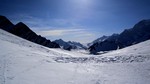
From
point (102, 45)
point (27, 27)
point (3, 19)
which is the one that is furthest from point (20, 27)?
point (102, 45)

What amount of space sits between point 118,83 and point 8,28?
111286mm

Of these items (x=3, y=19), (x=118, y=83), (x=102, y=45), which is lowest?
(x=118, y=83)

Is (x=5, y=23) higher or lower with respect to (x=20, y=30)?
higher

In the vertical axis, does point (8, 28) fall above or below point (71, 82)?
above

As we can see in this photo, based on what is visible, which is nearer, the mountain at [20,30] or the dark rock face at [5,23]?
the mountain at [20,30]


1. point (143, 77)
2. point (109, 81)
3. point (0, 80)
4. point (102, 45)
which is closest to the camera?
point (0, 80)


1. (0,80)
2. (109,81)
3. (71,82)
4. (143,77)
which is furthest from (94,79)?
(0,80)

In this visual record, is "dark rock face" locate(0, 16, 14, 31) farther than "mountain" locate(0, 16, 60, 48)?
Yes

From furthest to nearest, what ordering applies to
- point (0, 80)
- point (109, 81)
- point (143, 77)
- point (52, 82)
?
point (143, 77)
point (109, 81)
point (52, 82)
point (0, 80)

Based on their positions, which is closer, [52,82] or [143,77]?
[52,82]

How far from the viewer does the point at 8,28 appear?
353 feet

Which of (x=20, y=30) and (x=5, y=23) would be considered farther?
(x=5, y=23)

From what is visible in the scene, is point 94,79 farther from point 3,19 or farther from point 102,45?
point 102,45

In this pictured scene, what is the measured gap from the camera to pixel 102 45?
19675cm
